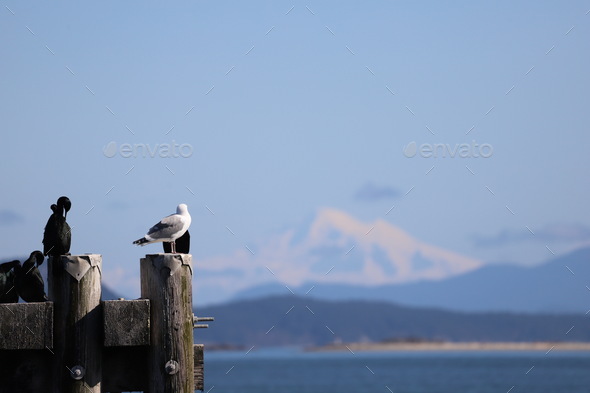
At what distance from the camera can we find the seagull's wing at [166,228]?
16.4 meters

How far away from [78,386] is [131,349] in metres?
0.72

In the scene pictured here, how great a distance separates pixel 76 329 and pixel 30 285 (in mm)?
1079

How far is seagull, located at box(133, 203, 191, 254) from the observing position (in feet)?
53.9

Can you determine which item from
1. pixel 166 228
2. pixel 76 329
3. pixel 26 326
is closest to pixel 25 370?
pixel 26 326

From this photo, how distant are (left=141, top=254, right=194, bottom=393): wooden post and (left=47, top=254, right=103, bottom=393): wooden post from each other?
63 centimetres

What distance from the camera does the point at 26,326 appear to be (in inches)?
556

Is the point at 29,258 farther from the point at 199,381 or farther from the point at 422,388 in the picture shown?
the point at 422,388

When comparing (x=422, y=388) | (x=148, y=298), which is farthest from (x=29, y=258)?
(x=422, y=388)

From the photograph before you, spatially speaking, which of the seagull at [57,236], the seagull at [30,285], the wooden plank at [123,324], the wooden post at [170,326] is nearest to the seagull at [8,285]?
the seagull at [30,285]

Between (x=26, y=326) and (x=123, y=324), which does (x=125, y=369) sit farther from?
(x=26, y=326)

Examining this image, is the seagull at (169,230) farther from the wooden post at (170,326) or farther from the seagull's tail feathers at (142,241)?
the wooden post at (170,326)

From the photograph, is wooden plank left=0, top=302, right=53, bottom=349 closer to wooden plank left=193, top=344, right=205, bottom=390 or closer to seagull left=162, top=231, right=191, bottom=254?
wooden plank left=193, top=344, right=205, bottom=390

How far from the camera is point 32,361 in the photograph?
46.6ft

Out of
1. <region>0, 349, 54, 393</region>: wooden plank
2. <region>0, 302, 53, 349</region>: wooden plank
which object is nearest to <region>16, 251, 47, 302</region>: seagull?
<region>0, 302, 53, 349</region>: wooden plank
